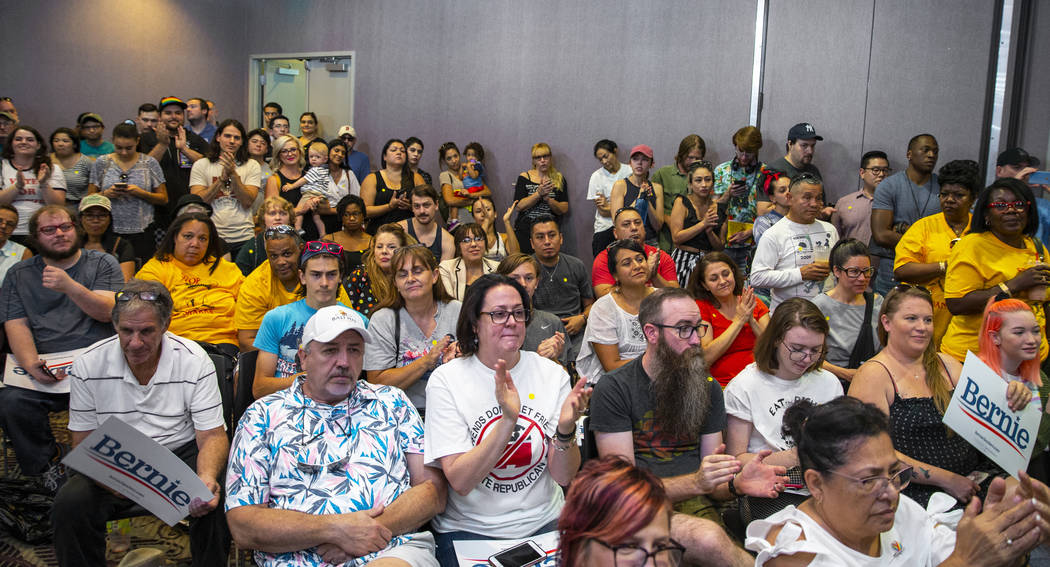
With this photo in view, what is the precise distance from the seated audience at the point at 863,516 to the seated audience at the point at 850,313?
203 centimetres

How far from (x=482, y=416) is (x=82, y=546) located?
4.84 ft

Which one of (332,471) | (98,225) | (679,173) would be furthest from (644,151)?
(332,471)

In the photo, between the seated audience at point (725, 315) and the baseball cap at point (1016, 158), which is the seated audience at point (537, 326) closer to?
the seated audience at point (725, 315)

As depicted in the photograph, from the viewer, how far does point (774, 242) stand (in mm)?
4496

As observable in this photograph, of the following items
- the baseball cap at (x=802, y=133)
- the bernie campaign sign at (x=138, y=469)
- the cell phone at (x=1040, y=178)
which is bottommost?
the bernie campaign sign at (x=138, y=469)

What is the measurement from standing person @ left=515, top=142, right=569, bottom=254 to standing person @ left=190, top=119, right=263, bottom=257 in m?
2.49

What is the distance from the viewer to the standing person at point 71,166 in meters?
6.27

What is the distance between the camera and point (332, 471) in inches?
91.0

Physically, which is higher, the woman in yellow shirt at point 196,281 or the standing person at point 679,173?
the standing person at point 679,173

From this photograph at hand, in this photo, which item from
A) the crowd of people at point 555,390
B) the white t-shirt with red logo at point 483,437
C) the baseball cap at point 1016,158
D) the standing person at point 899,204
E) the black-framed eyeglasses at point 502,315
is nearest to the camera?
the crowd of people at point 555,390

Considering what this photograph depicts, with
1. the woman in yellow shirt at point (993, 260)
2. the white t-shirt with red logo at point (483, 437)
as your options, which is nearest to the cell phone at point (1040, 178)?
the woman in yellow shirt at point (993, 260)

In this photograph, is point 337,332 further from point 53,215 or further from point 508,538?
point 53,215

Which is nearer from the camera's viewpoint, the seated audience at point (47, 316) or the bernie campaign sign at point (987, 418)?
the bernie campaign sign at point (987, 418)

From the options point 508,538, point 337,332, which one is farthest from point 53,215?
point 508,538
